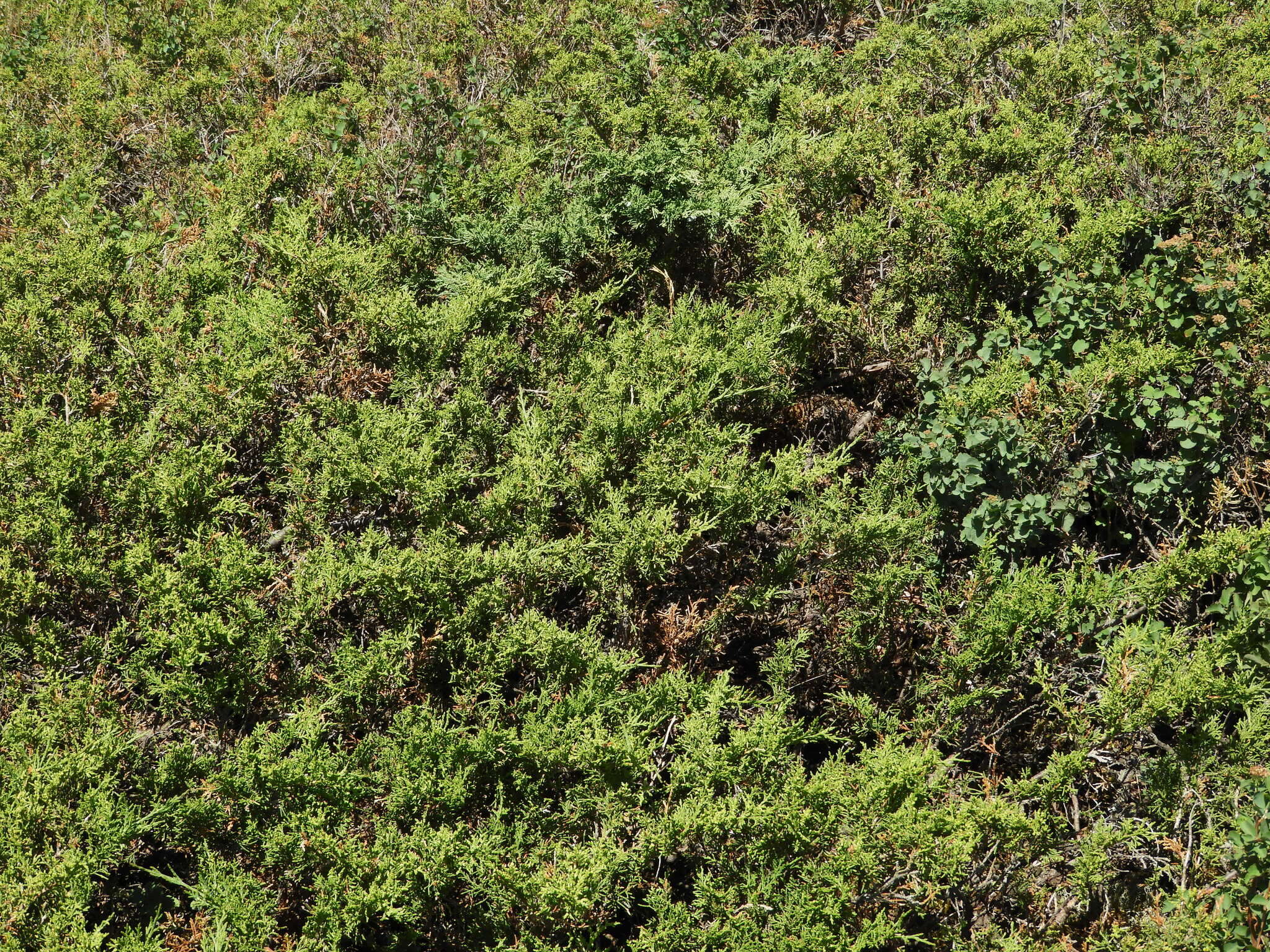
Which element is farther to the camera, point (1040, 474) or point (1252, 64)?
point (1252, 64)

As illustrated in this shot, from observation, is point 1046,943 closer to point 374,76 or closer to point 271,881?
point 271,881

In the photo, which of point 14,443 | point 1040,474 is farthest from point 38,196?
point 1040,474

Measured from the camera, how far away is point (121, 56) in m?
6.87

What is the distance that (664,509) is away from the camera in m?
3.67

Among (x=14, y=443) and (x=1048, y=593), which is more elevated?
(x=14, y=443)

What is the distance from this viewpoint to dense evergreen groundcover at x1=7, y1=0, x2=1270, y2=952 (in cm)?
294

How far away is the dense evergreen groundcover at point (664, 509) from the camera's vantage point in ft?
9.63

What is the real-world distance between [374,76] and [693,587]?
456 centimetres

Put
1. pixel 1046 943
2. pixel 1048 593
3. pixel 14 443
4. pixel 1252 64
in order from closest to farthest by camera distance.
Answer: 1. pixel 1046 943
2. pixel 1048 593
3. pixel 14 443
4. pixel 1252 64

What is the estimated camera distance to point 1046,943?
2.98m

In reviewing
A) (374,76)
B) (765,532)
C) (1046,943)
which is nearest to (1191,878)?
(1046,943)

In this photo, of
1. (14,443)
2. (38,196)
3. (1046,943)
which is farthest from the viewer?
(38,196)

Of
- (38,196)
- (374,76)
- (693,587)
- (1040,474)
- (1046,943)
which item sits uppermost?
(374,76)

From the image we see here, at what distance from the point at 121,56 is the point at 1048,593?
6.66m
